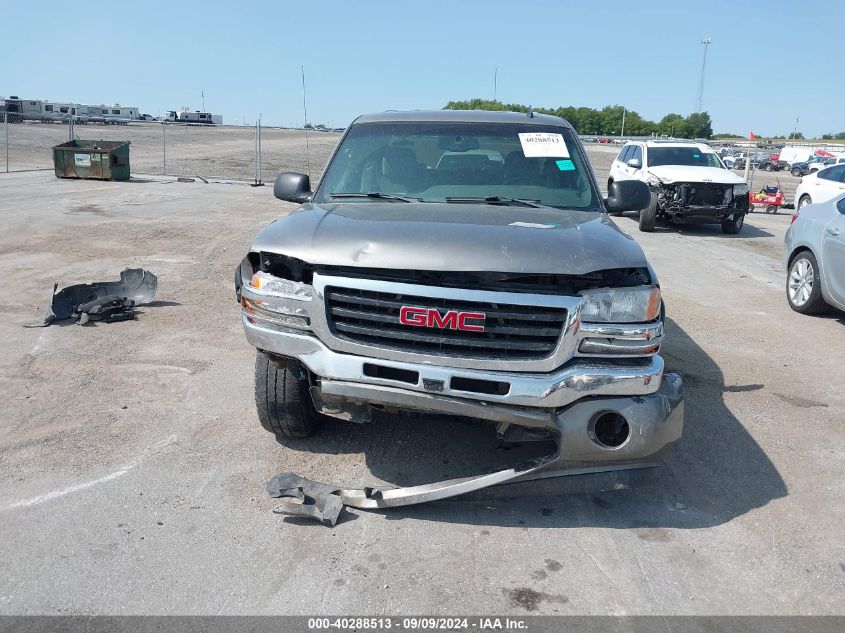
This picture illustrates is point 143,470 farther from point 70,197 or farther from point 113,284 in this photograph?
point 70,197

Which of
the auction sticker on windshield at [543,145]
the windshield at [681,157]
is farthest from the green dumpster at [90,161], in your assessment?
the auction sticker on windshield at [543,145]

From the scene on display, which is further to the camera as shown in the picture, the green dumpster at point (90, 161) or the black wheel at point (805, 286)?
the green dumpster at point (90, 161)

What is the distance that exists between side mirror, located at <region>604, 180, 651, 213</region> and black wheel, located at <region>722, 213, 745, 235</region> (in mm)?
11118

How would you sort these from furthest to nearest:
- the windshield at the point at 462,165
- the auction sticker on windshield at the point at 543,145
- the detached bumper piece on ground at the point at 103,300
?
the detached bumper piece on ground at the point at 103,300, the auction sticker on windshield at the point at 543,145, the windshield at the point at 462,165

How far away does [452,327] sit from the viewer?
3.42 metres

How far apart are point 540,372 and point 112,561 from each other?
6.83ft

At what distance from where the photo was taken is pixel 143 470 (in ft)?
13.4

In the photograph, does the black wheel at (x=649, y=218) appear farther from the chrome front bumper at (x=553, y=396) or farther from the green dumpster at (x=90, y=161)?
the green dumpster at (x=90, y=161)

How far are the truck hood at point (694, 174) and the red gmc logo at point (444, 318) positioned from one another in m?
12.7

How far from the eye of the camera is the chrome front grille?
341 centimetres

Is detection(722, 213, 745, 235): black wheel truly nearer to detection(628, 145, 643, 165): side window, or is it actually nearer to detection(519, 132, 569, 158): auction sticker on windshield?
detection(628, 145, 643, 165): side window

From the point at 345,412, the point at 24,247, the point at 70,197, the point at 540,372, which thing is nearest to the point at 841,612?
the point at 540,372

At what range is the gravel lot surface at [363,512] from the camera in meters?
3.08

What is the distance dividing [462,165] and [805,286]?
5.29 meters
